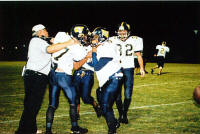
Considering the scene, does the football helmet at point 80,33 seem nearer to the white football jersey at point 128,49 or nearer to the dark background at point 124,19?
the white football jersey at point 128,49

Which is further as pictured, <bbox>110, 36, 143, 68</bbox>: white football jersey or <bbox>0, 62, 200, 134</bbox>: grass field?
<bbox>110, 36, 143, 68</bbox>: white football jersey

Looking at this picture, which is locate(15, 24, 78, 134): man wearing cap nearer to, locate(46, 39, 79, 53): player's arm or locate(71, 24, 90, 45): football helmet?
locate(46, 39, 79, 53): player's arm

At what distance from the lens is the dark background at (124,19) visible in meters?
41.1

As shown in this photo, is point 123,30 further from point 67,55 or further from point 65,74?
point 65,74

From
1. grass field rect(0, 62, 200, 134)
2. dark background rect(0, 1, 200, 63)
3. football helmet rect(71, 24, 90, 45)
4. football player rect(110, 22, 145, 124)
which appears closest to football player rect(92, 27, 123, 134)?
football helmet rect(71, 24, 90, 45)

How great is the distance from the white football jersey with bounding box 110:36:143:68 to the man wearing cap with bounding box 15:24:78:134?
72.2 inches

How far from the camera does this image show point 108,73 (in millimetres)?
4852

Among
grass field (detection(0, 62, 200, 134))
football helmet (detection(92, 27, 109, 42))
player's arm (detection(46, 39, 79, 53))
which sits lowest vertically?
grass field (detection(0, 62, 200, 134))

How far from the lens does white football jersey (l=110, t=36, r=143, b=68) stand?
21.3 feet

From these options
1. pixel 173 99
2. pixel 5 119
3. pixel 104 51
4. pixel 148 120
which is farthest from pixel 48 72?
pixel 173 99

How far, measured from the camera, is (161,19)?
43.5m

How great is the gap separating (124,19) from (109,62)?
1529 inches

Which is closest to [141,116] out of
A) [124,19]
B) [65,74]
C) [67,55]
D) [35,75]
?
[65,74]

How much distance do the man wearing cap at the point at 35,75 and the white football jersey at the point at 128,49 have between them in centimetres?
183
